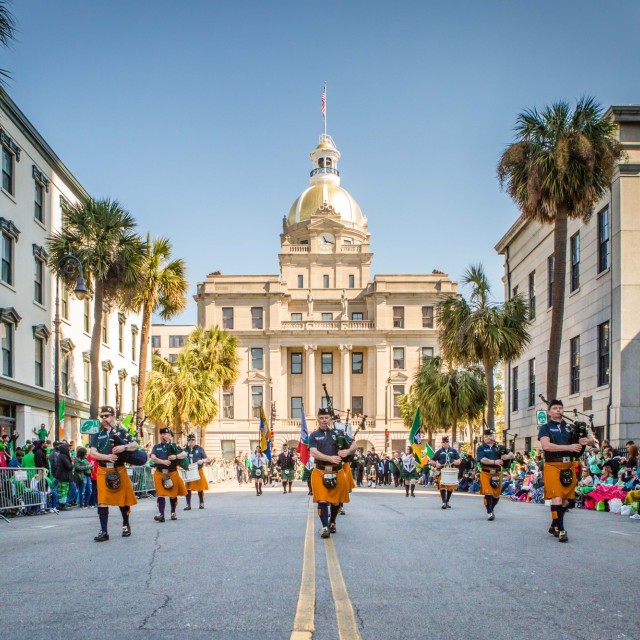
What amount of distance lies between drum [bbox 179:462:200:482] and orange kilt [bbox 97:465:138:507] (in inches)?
308

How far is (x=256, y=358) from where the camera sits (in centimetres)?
8006

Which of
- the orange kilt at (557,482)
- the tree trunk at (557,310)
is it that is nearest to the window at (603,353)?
the tree trunk at (557,310)

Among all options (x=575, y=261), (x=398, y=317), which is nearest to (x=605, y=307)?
(x=575, y=261)

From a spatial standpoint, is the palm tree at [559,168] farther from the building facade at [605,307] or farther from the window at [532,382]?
the window at [532,382]

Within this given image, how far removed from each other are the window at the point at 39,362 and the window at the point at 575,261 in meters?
22.1

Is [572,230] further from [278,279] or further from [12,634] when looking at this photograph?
[278,279]

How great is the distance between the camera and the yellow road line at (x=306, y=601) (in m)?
6.16

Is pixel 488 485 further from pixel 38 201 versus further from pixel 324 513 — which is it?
pixel 38 201

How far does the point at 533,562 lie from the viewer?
9898mm

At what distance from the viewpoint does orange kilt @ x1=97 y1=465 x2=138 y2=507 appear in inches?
501

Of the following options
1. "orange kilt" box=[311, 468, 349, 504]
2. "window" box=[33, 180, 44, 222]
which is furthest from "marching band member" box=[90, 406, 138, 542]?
"window" box=[33, 180, 44, 222]

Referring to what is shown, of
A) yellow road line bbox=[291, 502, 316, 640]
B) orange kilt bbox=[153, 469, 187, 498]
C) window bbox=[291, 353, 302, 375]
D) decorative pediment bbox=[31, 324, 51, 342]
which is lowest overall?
orange kilt bbox=[153, 469, 187, 498]

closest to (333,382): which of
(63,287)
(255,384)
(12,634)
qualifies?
(255,384)

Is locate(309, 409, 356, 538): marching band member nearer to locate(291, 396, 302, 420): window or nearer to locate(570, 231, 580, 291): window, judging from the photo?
locate(570, 231, 580, 291): window
